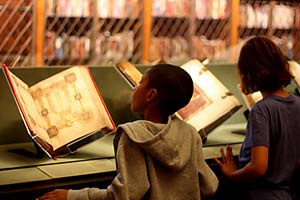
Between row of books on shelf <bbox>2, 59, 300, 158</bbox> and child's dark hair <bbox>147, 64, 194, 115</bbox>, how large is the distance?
0.49m

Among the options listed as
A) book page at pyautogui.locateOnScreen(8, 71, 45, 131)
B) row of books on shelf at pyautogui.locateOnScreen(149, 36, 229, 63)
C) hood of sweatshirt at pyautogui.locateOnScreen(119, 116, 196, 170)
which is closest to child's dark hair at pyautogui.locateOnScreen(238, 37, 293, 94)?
hood of sweatshirt at pyautogui.locateOnScreen(119, 116, 196, 170)

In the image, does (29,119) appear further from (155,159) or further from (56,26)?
(56,26)

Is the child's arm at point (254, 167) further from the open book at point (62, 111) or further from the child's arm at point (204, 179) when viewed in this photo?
the open book at point (62, 111)

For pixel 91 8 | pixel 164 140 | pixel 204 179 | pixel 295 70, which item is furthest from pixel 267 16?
pixel 164 140

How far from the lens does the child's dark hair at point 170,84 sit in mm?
1481

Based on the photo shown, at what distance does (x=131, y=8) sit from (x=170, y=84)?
10.5 feet

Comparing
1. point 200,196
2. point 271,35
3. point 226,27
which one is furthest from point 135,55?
point 200,196

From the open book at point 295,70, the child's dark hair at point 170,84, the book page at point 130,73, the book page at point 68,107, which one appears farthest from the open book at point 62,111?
the open book at point 295,70

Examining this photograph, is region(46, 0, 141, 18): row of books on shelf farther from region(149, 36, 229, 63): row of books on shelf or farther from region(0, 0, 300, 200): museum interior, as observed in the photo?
region(149, 36, 229, 63): row of books on shelf

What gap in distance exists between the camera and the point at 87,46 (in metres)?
4.44

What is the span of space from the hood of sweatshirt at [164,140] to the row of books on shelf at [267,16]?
12.7 ft

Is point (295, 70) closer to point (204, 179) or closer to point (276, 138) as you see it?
point (276, 138)

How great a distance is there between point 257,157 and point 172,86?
0.48m

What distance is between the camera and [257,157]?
179 cm
